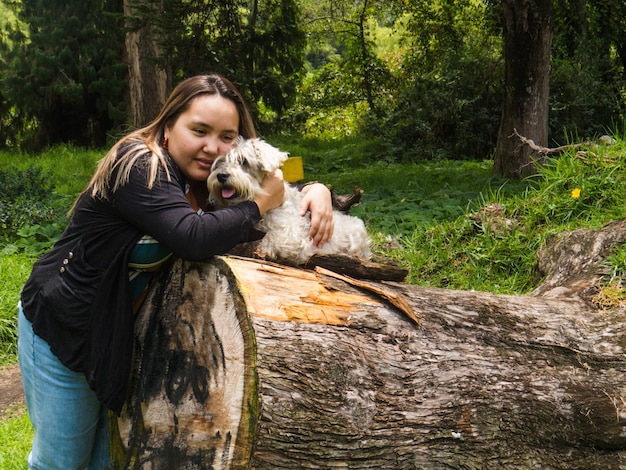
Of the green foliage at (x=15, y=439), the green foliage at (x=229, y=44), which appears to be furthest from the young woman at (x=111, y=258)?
the green foliage at (x=229, y=44)

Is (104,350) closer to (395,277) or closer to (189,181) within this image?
(189,181)

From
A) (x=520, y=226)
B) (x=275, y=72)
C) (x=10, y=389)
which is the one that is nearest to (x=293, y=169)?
(x=520, y=226)

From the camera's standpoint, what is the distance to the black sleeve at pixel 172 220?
2.31 meters

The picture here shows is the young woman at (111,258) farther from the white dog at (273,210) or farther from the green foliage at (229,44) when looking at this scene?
the green foliage at (229,44)

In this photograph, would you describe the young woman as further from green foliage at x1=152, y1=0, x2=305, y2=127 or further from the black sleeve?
green foliage at x1=152, y1=0, x2=305, y2=127

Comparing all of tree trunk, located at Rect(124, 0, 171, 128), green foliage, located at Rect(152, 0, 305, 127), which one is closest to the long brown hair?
green foliage, located at Rect(152, 0, 305, 127)

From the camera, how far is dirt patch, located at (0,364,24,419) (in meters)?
4.64

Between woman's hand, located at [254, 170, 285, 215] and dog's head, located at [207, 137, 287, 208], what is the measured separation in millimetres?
34

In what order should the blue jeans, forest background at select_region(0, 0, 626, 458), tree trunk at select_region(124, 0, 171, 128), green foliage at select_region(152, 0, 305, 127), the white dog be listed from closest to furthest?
1. the blue jeans
2. the white dog
3. forest background at select_region(0, 0, 626, 458)
4. green foliage at select_region(152, 0, 305, 127)
5. tree trunk at select_region(124, 0, 171, 128)

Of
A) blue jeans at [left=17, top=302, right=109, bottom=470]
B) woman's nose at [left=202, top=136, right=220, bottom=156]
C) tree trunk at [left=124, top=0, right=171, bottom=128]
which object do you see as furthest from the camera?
tree trunk at [left=124, top=0, right=171, bottom=128]

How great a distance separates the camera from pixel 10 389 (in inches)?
192

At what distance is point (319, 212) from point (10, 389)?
314 cm

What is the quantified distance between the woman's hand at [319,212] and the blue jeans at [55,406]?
1388 mm

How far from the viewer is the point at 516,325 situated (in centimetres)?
295
